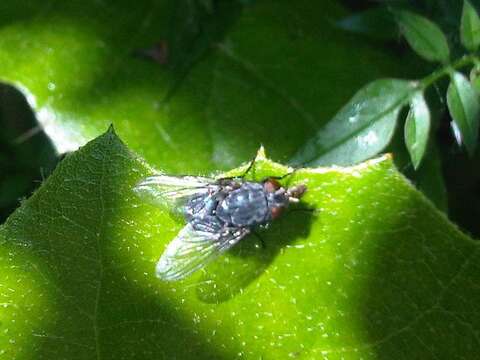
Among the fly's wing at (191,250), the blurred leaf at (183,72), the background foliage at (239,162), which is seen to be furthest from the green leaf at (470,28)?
the fly's wing at (191,250)

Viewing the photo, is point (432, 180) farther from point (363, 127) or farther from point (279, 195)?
point (279, 195)

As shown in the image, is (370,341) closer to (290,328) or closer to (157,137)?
(290,328)

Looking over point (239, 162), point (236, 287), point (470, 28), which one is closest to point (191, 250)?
point (236, 287)

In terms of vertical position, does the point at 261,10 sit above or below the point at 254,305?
above

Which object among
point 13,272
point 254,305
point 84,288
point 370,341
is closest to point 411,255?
point 370,341

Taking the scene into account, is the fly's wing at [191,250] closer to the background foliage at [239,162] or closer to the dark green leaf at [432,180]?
the background foliage at [239,162]
